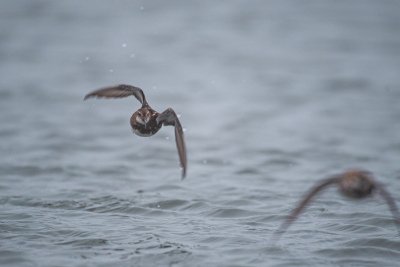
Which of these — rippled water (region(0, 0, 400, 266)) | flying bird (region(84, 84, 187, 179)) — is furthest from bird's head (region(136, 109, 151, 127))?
rippled water (region(0, 0, 400, 266))

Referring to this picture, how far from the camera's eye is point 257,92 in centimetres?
1795

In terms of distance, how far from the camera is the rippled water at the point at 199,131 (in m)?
9.09

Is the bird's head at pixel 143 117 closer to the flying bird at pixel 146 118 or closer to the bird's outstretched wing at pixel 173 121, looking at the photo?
the flying bird at pixel 146 118

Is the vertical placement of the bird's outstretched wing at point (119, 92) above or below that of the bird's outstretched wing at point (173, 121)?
above

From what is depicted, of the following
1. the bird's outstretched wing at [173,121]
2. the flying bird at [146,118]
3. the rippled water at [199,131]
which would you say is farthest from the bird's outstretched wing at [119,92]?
the rippled water at [199,131]

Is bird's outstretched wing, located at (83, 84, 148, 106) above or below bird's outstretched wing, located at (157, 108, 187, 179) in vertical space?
above

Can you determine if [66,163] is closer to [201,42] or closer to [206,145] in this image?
[206,145]

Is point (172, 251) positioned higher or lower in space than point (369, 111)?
lower

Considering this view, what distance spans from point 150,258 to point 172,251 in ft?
1.06

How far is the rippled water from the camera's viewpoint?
9086 millimetres

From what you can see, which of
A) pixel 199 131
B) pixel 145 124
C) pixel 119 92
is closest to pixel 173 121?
pixel 145 124

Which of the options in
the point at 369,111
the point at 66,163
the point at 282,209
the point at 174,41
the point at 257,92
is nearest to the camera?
the point at 282,209

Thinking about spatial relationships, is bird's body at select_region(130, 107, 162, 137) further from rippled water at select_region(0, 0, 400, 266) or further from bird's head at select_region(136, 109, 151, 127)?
rippled water at select_region(0, 0, 400, 266)

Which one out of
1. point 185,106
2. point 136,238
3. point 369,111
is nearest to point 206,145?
point 185,106
